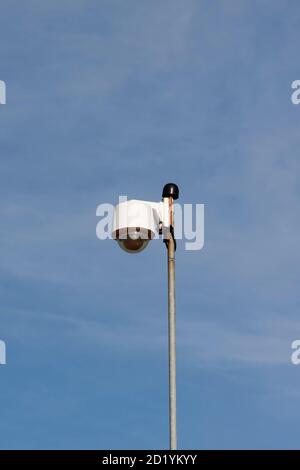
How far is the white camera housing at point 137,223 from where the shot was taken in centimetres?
1745

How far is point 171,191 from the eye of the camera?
17.9 metres

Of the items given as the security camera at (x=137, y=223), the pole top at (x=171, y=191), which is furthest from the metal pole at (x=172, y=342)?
the pole top at (x=171, y=191)

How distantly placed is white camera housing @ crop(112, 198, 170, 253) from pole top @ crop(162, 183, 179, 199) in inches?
11.8

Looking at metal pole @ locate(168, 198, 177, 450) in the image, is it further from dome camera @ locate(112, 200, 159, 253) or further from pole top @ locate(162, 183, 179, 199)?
pole top @ locate(162, 183, 179, 199)

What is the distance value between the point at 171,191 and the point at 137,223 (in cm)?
98

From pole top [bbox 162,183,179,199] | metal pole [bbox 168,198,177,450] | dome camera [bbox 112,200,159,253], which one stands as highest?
pole top [bbox 162,183,179,199]

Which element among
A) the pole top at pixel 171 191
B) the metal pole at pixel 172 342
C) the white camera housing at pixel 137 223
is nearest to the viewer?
the metal pole at pixel 172 342

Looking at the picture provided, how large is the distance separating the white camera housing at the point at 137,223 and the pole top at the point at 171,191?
0.99 ft

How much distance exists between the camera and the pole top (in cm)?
1786

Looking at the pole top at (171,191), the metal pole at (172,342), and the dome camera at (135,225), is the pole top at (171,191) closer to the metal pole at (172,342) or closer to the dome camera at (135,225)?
the dome camera at (135,225)

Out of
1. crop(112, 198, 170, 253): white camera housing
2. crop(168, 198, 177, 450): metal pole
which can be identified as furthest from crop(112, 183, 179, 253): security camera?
crop(168, 198, 177, 450): metal pole
